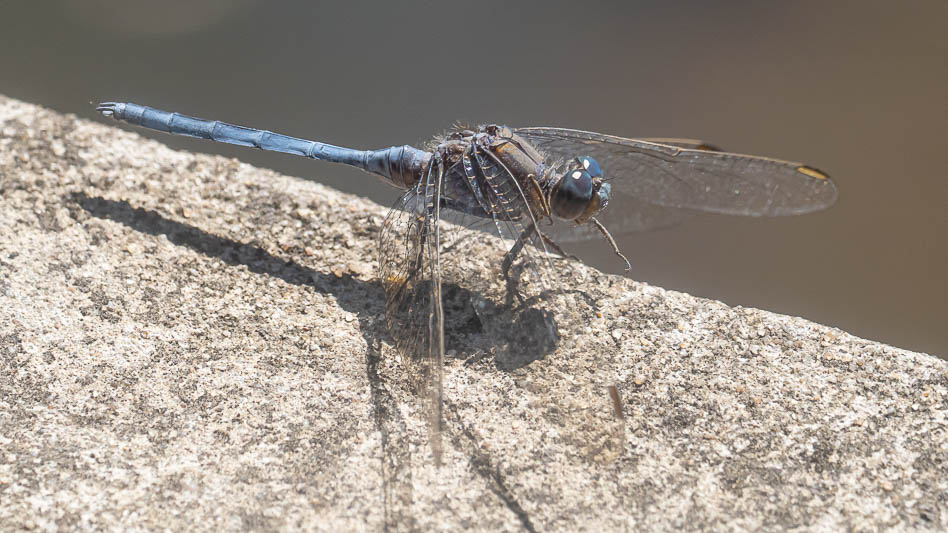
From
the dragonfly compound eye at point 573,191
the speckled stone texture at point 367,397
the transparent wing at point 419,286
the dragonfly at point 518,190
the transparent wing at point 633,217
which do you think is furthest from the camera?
the transparent wing at point 633,217

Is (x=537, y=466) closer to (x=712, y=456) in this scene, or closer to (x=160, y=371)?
(x=712, y=456)

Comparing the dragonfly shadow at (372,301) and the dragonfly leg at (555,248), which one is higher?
the dragonfly leg at (555,248)

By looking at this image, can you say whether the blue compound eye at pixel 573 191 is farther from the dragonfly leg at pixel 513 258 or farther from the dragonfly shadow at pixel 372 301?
the dragonfly shadow at pixel 372 301

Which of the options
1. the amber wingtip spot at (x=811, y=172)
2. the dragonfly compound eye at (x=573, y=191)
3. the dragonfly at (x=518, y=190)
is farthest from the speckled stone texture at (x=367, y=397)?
the amber wingtip spot at (x=811, y=172)

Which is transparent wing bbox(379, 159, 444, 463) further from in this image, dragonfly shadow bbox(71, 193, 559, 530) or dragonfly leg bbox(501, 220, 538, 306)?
dragonfly leg bbox(501, 220, 538, 306)

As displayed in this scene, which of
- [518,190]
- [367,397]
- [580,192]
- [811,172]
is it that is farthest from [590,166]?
[367,397]

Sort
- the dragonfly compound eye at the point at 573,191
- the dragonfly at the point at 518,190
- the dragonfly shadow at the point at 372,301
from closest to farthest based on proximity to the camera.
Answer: the dragonfly shadow at the point at 372,301 < the dragonfly at the point at 518,190 < the dragonfly compound eye at the point at 573,191
